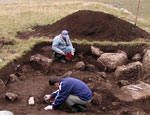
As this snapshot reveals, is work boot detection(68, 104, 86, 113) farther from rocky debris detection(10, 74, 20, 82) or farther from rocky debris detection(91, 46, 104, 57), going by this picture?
rocky debris detection(91, 46, 104, 57)

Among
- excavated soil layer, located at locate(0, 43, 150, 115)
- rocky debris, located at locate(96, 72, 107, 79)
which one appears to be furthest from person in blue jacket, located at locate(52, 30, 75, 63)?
rocky debris, located at locate(96, 72, 107, 79)

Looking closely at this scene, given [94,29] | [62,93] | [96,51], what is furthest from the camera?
[94,29]

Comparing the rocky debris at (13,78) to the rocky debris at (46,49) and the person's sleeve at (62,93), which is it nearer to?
the person's sleeve at (62,93)

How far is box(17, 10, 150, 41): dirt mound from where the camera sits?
1186cm

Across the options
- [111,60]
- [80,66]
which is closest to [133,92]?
[111,60]

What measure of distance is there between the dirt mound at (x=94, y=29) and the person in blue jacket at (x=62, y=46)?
2493 millimetres

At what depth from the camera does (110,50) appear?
1027 cm

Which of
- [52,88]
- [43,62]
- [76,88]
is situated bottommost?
[52,88]

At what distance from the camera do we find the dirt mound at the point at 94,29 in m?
11.9

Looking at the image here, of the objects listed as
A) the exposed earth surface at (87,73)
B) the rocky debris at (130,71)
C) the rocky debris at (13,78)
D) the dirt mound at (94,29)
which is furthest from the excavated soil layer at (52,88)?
the dirt mound at (94,29)

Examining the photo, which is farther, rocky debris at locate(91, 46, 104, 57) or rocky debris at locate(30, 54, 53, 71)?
rocky debris at locate(91, 46, 104, 57)

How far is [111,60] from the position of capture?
349 inches

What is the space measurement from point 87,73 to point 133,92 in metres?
2.41

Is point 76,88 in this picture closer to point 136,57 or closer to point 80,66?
point 80,66
